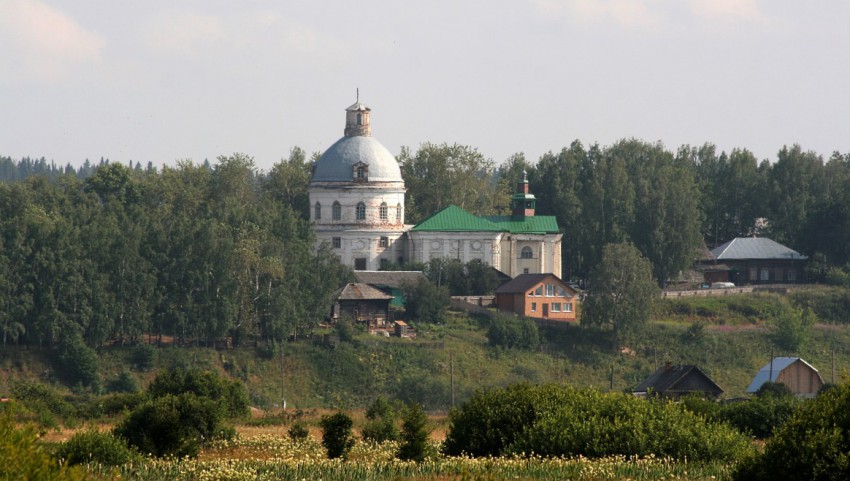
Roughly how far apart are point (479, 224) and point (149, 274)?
25.4 meters

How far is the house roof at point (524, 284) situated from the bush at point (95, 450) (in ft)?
177

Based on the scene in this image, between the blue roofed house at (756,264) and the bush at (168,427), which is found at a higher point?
the blue roofed house at (756,264)

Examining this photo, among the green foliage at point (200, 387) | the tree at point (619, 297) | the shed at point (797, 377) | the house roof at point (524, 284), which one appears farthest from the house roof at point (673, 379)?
the green foliage at point (200, 387)

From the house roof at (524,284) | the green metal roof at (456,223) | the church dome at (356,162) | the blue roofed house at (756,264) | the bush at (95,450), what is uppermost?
the church dome at (356,162)

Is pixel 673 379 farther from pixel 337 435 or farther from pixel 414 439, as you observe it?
pixel 414 439

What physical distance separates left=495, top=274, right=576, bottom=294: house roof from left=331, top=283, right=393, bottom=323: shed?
6.73 metres

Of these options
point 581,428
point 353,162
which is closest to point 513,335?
point 353,162

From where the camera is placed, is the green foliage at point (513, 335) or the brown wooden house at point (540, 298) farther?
the brown wooden house at point (540, 298)

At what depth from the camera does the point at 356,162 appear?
9269 centimetres

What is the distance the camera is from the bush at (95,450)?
29.9m

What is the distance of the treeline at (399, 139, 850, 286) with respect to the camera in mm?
92938

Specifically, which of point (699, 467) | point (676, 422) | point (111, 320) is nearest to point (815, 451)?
point (699, 467)

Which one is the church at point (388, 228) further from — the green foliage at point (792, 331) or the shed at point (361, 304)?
the green foliage at point (792, 331)

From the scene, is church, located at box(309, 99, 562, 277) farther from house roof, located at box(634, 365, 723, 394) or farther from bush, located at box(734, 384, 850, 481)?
bush, located at box(734, 384, 850, 481)
